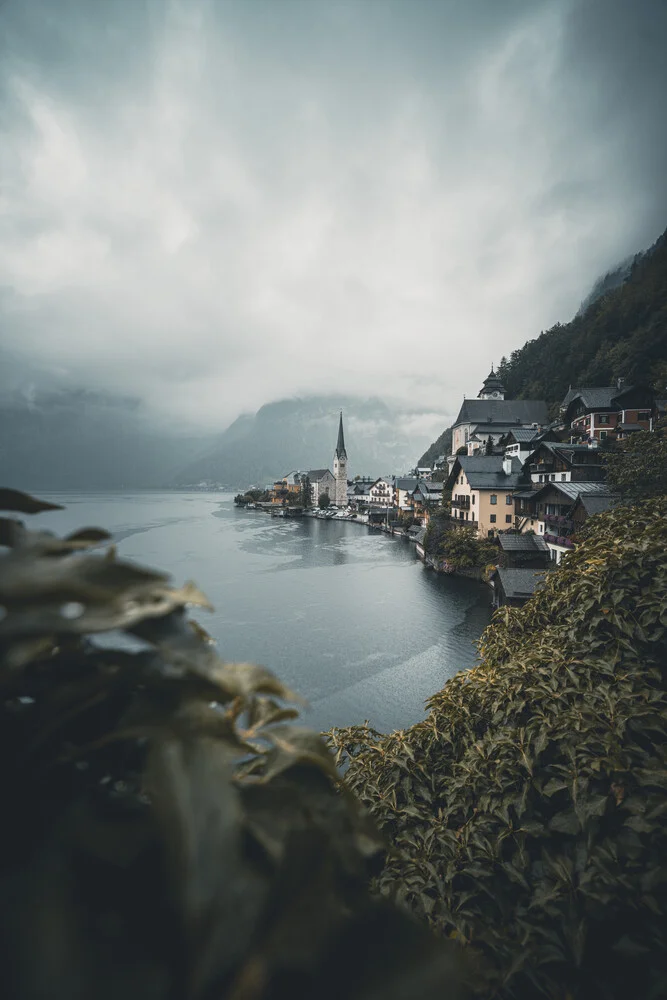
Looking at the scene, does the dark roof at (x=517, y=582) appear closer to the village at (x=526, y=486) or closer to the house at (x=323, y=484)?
the village at (x=526, y=486)

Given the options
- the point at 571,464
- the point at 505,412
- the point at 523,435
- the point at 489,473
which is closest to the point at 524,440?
the point at 523,435

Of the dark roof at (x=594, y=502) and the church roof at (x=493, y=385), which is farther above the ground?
the church roof at (x=493, y=385)

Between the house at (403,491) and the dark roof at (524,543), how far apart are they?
43.2 m

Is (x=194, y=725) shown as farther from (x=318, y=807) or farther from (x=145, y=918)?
(x=318, y=807)

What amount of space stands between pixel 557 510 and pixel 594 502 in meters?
4.29

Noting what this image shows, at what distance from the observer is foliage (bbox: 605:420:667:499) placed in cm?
1970

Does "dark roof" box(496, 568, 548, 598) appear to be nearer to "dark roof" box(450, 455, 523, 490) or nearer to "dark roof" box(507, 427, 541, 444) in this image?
"dark roof" box(450, 455, 523, 490)

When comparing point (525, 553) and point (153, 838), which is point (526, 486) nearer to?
point (525, 553)

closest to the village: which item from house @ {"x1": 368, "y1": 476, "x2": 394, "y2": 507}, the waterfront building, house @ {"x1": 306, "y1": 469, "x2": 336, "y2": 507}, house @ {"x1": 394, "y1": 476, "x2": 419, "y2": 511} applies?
house @ {"x1": 394, "y1": 476, "x2": 419, "y2": 511}

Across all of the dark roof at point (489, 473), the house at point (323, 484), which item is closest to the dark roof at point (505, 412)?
the dark roof at point (489, 473)

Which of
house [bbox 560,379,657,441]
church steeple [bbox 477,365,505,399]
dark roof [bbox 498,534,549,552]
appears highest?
church steeple [bbox 477,365,505,399]

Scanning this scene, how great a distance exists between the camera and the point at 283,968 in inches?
23.1

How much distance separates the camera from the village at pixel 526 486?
26.0 m

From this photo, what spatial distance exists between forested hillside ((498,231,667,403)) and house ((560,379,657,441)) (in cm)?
319
